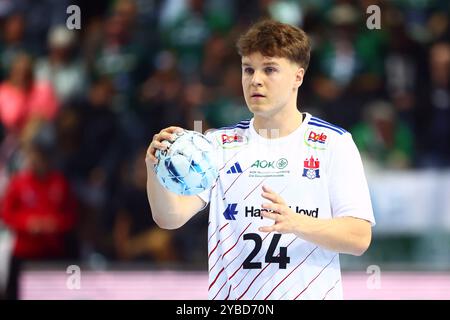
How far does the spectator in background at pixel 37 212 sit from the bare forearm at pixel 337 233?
21.6 ft

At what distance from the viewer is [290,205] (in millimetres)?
5730

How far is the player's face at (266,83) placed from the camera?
18.6 feet

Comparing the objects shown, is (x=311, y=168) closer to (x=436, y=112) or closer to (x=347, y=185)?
(x=347, y=185)

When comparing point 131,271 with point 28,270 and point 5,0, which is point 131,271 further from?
point 5,0

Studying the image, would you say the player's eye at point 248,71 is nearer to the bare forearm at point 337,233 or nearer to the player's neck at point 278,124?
the player's neck at point 278,124

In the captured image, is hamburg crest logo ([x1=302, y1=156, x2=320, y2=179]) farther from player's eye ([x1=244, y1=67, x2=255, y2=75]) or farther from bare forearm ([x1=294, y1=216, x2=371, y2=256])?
player's eye ([x1=244, y1=67, x2=255, y2=75])

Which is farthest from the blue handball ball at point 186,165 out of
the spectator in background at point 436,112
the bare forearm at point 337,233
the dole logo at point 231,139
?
the spectator in background at point 436,112

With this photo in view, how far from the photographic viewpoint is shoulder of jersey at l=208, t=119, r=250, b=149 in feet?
19.5

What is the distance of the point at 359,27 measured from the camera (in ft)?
40.8

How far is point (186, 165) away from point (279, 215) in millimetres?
601

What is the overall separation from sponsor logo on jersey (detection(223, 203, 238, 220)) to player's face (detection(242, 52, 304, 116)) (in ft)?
1.90

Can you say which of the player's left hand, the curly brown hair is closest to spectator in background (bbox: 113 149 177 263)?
the curly brown hair

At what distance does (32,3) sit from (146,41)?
6.11ft
